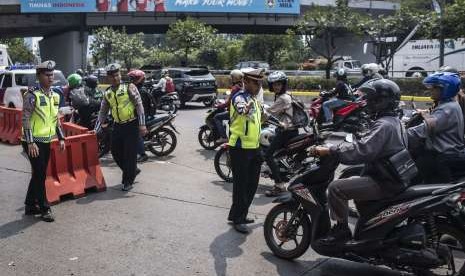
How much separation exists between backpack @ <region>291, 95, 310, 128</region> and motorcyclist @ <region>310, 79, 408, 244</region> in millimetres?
3085

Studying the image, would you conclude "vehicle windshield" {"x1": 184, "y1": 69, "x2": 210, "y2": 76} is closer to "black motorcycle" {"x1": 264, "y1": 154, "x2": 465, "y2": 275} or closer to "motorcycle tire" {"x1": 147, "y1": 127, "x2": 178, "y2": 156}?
"motorcycle tire" {"x1": 147, "y1": 127, "x2": 178, "y2": 156}

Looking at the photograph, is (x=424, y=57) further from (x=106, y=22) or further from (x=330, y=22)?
(x=106, y=22)

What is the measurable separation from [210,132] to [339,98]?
295 cm

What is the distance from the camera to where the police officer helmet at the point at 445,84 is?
5480 millimetres

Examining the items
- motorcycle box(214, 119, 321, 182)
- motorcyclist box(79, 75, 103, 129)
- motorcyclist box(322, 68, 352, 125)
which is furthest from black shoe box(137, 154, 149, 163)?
motorcyclist box(322, 68, 352, 125)

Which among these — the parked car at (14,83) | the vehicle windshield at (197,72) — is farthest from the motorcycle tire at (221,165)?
the vehicle windshield at (197,72)

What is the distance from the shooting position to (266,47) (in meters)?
52.5

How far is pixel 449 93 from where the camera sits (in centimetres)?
550

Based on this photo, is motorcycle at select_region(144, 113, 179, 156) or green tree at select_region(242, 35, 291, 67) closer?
motorcycle at select_region(144, 113, 179, 156)

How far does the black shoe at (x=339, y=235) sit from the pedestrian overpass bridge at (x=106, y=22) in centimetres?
3897

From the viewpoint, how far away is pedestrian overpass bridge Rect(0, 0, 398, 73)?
44.9 m

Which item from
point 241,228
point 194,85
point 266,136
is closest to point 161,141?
point 266,136

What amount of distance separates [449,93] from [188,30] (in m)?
34.2

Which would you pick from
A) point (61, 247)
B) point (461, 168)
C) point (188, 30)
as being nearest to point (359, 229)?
point (461, 168)
